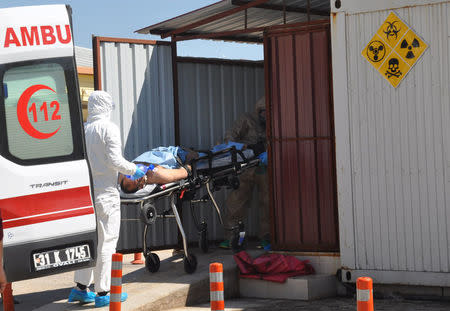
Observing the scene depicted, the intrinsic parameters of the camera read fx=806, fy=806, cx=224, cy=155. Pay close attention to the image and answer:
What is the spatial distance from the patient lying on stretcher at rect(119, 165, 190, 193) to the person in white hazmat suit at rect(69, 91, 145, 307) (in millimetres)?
427

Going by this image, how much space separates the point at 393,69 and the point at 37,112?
12.1 ft

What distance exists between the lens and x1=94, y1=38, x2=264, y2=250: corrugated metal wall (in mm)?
9992

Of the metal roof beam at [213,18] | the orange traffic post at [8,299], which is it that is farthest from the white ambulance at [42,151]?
the metal roof beam at [213,18]

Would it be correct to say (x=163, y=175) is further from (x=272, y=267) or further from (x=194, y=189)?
(x=272, y=267)

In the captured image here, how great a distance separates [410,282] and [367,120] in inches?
67.9

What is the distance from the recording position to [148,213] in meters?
8.47

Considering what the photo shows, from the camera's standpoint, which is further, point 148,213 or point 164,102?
point 164,102

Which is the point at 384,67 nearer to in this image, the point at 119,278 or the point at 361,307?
the point at 119,278

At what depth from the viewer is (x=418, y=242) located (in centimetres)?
821

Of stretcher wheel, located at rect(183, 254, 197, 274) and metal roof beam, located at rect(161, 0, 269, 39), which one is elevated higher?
metal roof beam, located at rect(161, 0, 269, 39)

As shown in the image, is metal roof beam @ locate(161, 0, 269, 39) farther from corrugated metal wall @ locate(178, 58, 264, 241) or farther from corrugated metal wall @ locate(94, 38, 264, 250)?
corrugated metal wall @ locate(178, 58, 264, 241)

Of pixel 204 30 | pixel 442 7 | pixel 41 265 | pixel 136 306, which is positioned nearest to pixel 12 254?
pixel 41 265

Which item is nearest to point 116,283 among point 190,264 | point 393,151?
point 190,264

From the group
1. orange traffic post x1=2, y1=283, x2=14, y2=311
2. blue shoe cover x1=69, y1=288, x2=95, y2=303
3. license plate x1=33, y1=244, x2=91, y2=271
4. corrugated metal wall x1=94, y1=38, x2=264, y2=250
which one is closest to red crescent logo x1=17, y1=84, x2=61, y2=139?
license plate x1=33, y1=244, x2=91, y2=271
